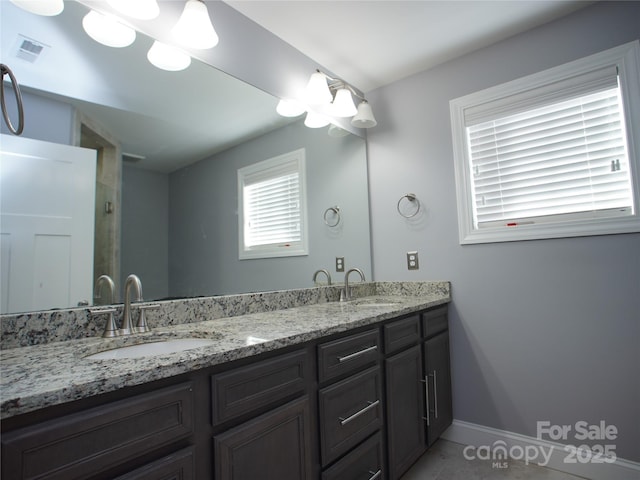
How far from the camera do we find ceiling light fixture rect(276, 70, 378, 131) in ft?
6.89

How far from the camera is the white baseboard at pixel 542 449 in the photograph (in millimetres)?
1697

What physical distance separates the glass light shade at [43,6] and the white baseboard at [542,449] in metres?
2.80

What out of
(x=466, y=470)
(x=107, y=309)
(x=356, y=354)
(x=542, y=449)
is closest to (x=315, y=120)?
(x=356, y=354)

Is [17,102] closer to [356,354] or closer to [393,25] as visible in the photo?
[356,354]

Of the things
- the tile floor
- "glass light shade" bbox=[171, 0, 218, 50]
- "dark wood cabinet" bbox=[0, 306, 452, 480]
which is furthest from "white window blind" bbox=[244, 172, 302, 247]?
the tile floor

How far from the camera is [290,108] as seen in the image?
2104mm

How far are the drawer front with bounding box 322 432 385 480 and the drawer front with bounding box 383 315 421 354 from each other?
377 millimetres

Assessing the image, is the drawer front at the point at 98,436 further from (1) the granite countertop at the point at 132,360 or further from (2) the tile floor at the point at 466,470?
(2) the tile floor at the point at 466,470

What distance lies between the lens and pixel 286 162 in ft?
7.04

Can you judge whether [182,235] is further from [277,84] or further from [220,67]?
[277,84]

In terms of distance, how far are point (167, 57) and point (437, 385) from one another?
2157 mm

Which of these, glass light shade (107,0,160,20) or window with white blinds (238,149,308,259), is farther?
window with white blinds (238,149,308,259)

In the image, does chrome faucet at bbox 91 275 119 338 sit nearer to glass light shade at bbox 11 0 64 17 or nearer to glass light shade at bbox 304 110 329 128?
glass light shade at bbox 11 0 64 17

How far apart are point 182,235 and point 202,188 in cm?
25
